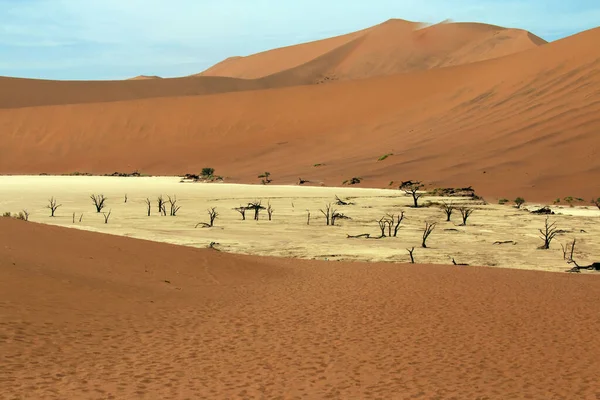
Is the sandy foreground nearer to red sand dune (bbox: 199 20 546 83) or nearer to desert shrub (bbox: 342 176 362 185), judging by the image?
desert shrub (bbox: 342 176 362 185)

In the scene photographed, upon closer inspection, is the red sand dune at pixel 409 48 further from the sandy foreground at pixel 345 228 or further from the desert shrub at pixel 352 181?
the sandy foreground at pixel 345 228

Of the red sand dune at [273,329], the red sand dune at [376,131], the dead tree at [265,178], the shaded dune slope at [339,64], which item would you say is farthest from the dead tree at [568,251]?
the shaded dune slope at [339,64]

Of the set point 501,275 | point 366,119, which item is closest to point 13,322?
point 501,275

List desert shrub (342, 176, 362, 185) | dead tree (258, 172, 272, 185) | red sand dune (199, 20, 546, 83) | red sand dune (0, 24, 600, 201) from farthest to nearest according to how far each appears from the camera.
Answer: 1. red sand dune (199, 20, 546, 83)
2. dead tree (258, 172, 272, 185)
3. desert shrub (342, 176, 362, 185)
4. red sand dune (0, 24, 600, 201)

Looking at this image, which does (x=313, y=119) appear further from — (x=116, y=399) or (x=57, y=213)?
(x=116, y=399)

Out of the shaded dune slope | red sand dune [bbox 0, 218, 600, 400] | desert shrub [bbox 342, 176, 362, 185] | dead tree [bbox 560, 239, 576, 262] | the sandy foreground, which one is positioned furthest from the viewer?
the shaded dune slope

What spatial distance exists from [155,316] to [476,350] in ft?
11.5

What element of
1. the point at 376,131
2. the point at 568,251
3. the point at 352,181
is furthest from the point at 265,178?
the point at 568,251

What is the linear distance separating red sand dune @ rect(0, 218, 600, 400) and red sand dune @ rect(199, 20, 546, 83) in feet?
335

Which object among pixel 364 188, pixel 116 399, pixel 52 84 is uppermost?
pixel 52 84

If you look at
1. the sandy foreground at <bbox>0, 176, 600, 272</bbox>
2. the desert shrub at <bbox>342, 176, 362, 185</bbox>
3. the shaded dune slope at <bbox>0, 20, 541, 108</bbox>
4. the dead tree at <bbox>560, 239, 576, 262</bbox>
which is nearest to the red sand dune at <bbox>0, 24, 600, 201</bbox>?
the desert shrub at <bbox>342, 176, 362, 185</bbox>

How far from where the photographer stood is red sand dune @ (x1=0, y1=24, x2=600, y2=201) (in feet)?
128

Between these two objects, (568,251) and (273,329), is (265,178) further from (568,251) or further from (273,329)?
(273,329)

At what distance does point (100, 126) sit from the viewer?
80.3 meters
